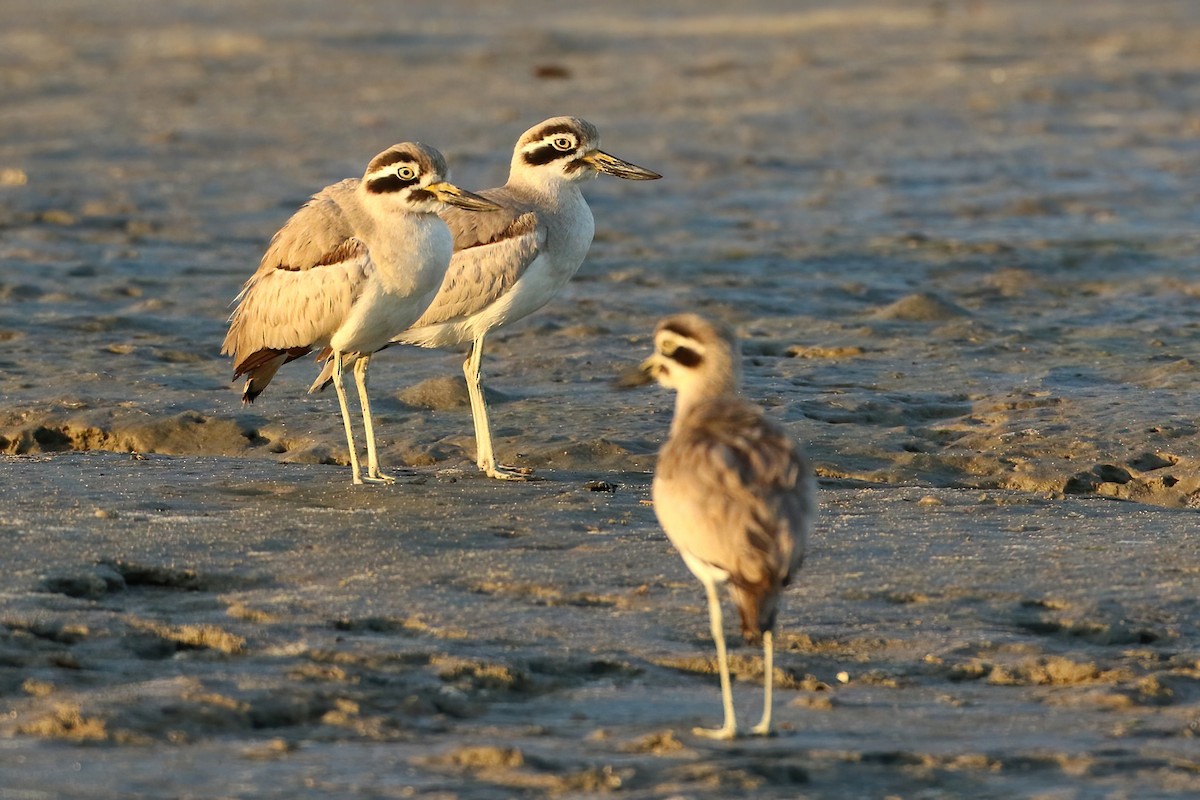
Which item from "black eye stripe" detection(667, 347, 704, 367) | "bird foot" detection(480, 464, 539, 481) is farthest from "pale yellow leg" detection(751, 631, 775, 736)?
"bird foot" detection(480, 464, 539, 481)

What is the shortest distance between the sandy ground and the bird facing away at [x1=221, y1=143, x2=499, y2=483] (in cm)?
64

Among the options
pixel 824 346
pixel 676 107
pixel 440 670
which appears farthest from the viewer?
pixel 676 107

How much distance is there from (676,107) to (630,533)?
14.9 meters

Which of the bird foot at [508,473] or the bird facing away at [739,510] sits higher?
the bird facing away at [739,510]

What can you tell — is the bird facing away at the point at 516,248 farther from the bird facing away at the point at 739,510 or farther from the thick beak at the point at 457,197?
the bird facing away at the point at 739,510

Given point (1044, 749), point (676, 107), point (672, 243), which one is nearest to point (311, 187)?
point (672, 243)

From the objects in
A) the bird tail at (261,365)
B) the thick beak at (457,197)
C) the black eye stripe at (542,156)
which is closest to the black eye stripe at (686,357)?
the thick beak at (457,197)

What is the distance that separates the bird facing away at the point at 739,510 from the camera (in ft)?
18.7

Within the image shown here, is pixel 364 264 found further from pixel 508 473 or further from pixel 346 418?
pixel 508 473

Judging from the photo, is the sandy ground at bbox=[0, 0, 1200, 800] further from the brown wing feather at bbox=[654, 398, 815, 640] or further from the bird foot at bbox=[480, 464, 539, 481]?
the brown wing feather at bbox=[654, 398, 815, 640]

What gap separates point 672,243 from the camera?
15.8 m

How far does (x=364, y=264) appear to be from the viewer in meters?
9.02

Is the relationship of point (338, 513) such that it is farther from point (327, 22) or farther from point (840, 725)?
point (327, 22)

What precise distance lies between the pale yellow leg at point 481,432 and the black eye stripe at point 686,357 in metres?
2.52
